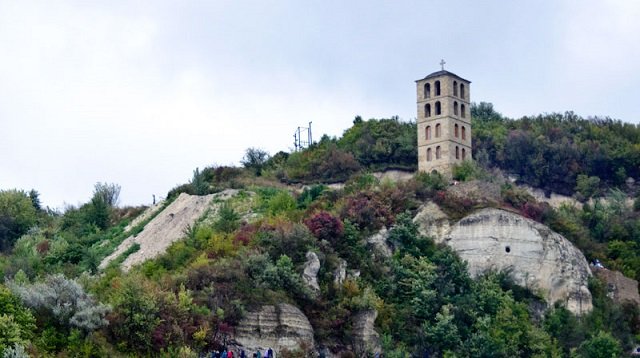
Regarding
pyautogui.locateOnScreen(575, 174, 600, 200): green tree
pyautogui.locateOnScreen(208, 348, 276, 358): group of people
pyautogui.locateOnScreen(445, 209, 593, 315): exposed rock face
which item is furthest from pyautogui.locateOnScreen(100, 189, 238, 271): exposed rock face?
pyautogui.locateOnScreen(575, 174, 600, 200): green tree

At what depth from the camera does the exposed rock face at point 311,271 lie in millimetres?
65812

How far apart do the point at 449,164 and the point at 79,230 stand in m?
19.3

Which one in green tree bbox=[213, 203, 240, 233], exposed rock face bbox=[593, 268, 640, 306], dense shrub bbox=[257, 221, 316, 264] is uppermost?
green tree bbox=[213, 203, 240, 233]

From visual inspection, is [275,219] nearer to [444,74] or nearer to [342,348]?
[342,348]

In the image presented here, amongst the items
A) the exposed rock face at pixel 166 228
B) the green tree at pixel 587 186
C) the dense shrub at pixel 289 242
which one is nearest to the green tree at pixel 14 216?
the exposed rock face at pixel 166 228

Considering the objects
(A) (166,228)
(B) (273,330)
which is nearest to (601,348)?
(B) (273,330)

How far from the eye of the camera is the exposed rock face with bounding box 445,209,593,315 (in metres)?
71.0

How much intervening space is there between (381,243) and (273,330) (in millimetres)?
9075

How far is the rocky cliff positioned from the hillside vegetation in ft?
2.21

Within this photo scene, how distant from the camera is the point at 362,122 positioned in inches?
3735

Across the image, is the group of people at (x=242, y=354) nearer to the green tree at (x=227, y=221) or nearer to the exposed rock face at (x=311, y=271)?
the exposed rock face at (x=311, y=271)

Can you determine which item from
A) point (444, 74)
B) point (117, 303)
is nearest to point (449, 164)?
point (444, 74)

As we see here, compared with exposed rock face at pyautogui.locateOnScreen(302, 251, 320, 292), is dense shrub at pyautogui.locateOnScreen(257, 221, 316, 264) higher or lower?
higher

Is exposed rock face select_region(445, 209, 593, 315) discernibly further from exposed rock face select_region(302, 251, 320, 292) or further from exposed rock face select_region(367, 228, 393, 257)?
exposed rock face select_region(302, 251, 320, 292)
